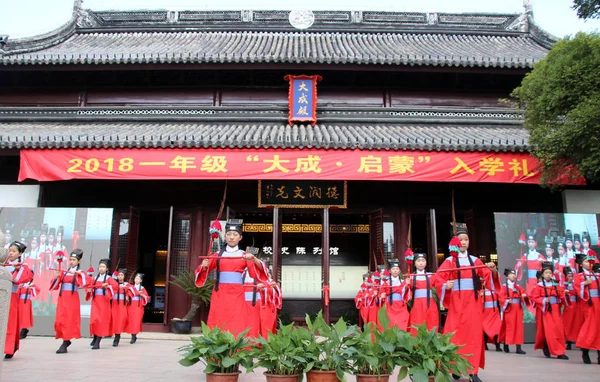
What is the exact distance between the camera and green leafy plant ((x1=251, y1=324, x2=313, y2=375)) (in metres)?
4.12

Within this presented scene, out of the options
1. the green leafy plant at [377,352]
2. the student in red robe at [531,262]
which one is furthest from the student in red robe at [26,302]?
the student in red robe at [531,262]

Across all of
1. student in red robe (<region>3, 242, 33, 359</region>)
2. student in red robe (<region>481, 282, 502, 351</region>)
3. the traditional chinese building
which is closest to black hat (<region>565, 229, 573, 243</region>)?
the traditional chinese building

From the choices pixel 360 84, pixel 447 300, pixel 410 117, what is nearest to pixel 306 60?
pixel 360 84

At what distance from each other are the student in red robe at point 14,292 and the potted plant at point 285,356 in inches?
156

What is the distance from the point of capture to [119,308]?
900 cm

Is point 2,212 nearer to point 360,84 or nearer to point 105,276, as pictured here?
point 105,276

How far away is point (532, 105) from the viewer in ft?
25.9

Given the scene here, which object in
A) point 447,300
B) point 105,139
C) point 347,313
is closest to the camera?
point 447,300

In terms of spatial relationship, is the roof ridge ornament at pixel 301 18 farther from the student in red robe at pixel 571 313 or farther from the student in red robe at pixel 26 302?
the student in red robe at pixel 26 302

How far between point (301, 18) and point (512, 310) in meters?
10.7

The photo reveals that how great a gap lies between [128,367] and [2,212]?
608 cm

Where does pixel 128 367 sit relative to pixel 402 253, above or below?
below

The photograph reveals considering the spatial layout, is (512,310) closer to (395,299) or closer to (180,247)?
(395,299)

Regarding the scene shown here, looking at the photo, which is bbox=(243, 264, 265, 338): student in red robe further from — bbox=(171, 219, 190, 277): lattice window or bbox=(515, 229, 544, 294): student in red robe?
bbox=(515, 229, 544, 294): student in red robe
